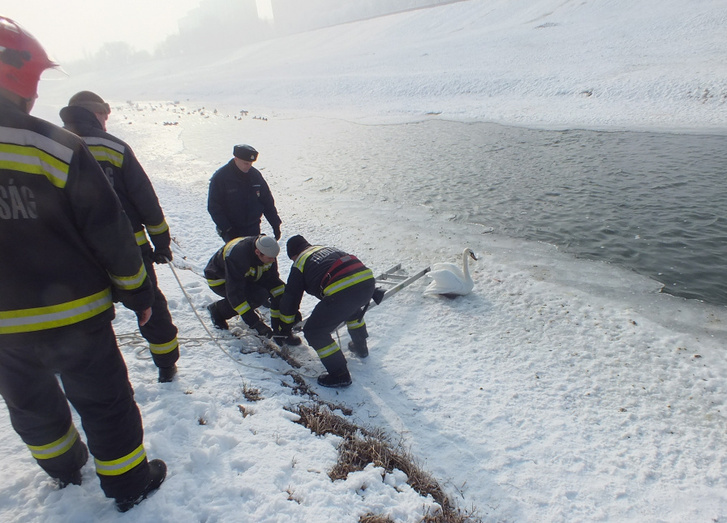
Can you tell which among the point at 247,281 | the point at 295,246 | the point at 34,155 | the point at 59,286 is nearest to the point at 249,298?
the point at 247,281

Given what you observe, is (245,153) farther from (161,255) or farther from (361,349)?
(361,349)

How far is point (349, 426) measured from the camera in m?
3.48

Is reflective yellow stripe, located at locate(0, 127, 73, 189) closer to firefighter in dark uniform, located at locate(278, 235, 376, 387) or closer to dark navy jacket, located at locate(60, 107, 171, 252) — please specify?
dark navy jacket, located at locate(60, 107, 171, 252)

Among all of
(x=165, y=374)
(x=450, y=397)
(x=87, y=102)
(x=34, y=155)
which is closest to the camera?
(x=34, y=155)

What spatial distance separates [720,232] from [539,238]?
2884 millimetres

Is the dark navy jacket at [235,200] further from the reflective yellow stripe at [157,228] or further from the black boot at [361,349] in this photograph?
the black boot at [361,349]

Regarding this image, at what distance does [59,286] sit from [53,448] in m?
1.00

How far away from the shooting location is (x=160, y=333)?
3512mm

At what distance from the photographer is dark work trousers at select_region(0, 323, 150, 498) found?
210cm

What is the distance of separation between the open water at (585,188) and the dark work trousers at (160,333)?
19.7 ft

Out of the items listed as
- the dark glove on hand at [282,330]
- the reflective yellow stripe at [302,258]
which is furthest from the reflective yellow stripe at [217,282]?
the reflective yellow stripe at [302,258]

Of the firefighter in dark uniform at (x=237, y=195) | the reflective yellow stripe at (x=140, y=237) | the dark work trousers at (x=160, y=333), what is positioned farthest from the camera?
the firefighter in dark uniform at (x=237, y=195)

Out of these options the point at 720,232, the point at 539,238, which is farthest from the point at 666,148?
the point at 539,238

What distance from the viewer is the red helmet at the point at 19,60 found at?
75.7 inches
